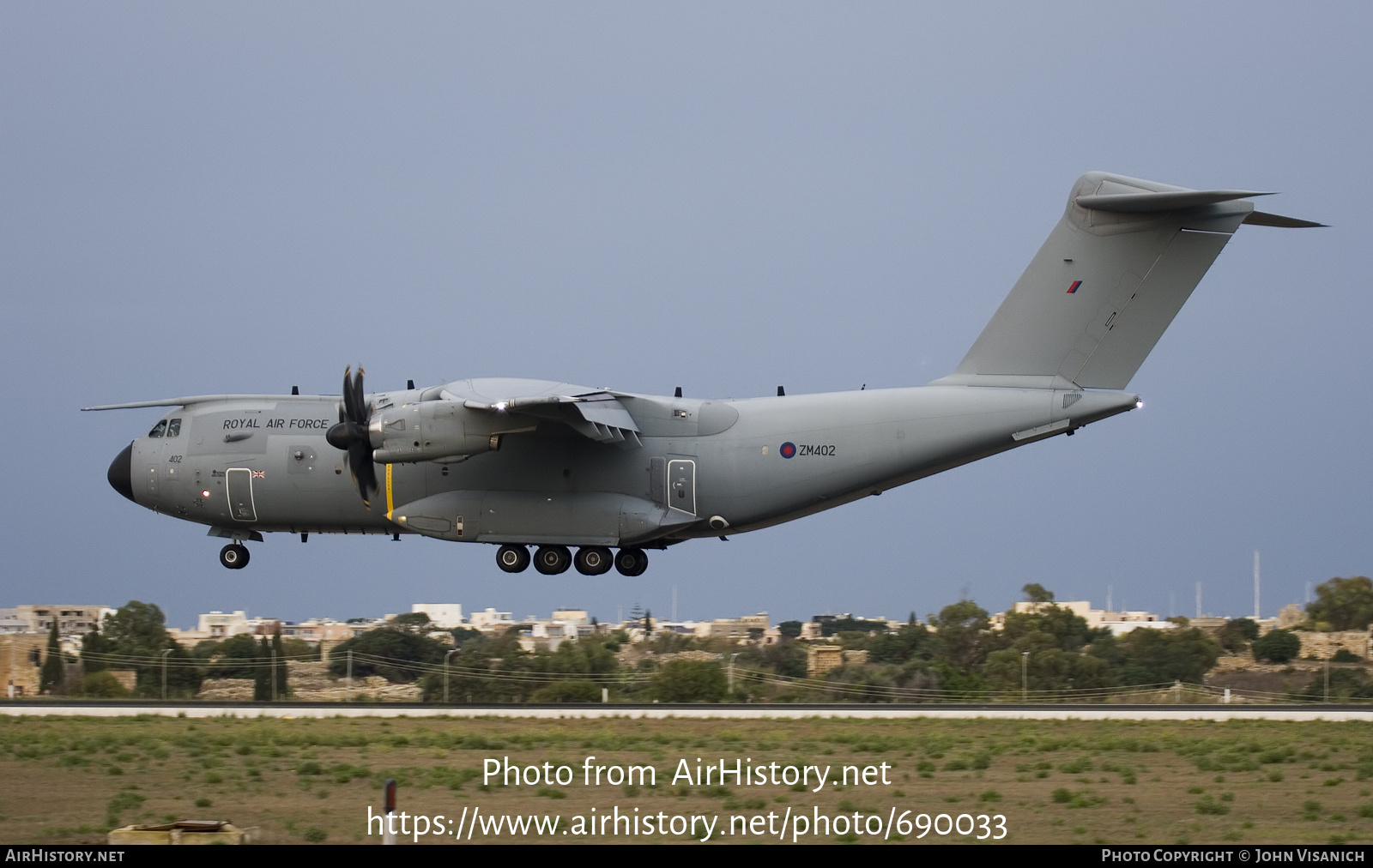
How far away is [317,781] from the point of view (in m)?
17.2

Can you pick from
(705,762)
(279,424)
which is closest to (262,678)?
(279,424)

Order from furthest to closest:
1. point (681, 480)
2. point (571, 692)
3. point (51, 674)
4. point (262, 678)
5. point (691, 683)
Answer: point (262, 678), point (51, 674), point (571, 692), point (691, 683), point (681, 480)

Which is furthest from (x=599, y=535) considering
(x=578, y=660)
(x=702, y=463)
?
(x=578, y=660)

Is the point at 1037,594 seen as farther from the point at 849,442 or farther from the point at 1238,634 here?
the point at 849,442

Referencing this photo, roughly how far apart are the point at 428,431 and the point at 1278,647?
110 feet

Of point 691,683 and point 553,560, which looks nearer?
point 553,560

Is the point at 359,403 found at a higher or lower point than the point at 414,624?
higher

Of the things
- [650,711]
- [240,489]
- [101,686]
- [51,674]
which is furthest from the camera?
[51,674]

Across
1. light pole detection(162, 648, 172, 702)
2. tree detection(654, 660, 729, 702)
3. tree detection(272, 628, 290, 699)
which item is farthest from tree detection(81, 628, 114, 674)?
tree detection(654, 660, 729, 702)

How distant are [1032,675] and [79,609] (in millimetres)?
42596

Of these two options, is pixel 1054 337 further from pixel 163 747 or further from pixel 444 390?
pixel 163 747

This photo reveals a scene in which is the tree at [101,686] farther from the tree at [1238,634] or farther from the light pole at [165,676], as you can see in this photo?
the tree at [1238,634]

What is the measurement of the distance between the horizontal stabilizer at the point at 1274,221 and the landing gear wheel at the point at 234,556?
16.8 meters

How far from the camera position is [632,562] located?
2397 cm
